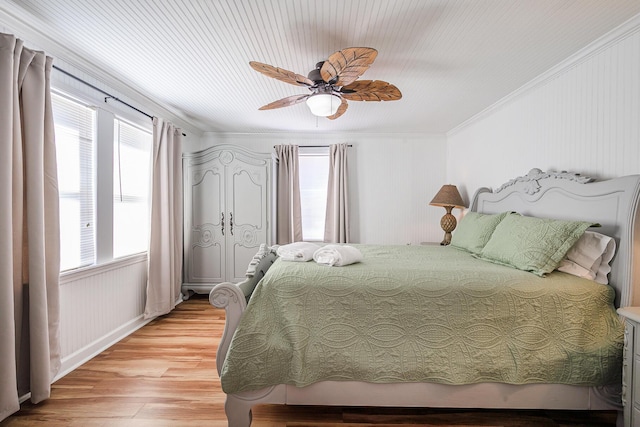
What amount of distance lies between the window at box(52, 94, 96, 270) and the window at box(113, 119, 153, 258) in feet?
1.01

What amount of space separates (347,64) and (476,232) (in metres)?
1.81

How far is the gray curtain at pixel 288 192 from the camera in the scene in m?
4.52

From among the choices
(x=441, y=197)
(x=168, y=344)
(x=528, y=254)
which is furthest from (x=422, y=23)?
(x=168, y=344)

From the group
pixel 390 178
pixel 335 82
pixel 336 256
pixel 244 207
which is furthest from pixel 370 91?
pixel 390 178

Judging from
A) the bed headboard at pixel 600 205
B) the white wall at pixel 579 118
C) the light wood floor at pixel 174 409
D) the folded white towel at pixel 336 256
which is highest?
the white wall at pixel 579 118

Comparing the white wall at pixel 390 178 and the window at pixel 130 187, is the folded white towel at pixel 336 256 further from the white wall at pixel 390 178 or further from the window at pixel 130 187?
the white wall at pixel 390 178

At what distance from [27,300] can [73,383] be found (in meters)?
0.70

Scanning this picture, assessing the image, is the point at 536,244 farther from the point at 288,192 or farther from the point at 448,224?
the point at 288,192

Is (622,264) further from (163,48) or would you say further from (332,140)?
(332,140)

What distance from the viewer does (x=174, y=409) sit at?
1.87 m

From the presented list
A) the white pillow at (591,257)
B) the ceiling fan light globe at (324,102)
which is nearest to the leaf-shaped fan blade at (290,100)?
the ceiling fan light globe at (324,102)

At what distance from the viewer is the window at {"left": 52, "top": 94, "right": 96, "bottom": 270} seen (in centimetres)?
227

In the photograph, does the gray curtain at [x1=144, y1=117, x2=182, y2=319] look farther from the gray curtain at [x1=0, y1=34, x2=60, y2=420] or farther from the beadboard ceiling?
the gray curtain at [x1=0, y1=34, x2=60, y2=420]

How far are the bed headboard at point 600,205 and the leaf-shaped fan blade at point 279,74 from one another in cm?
196
